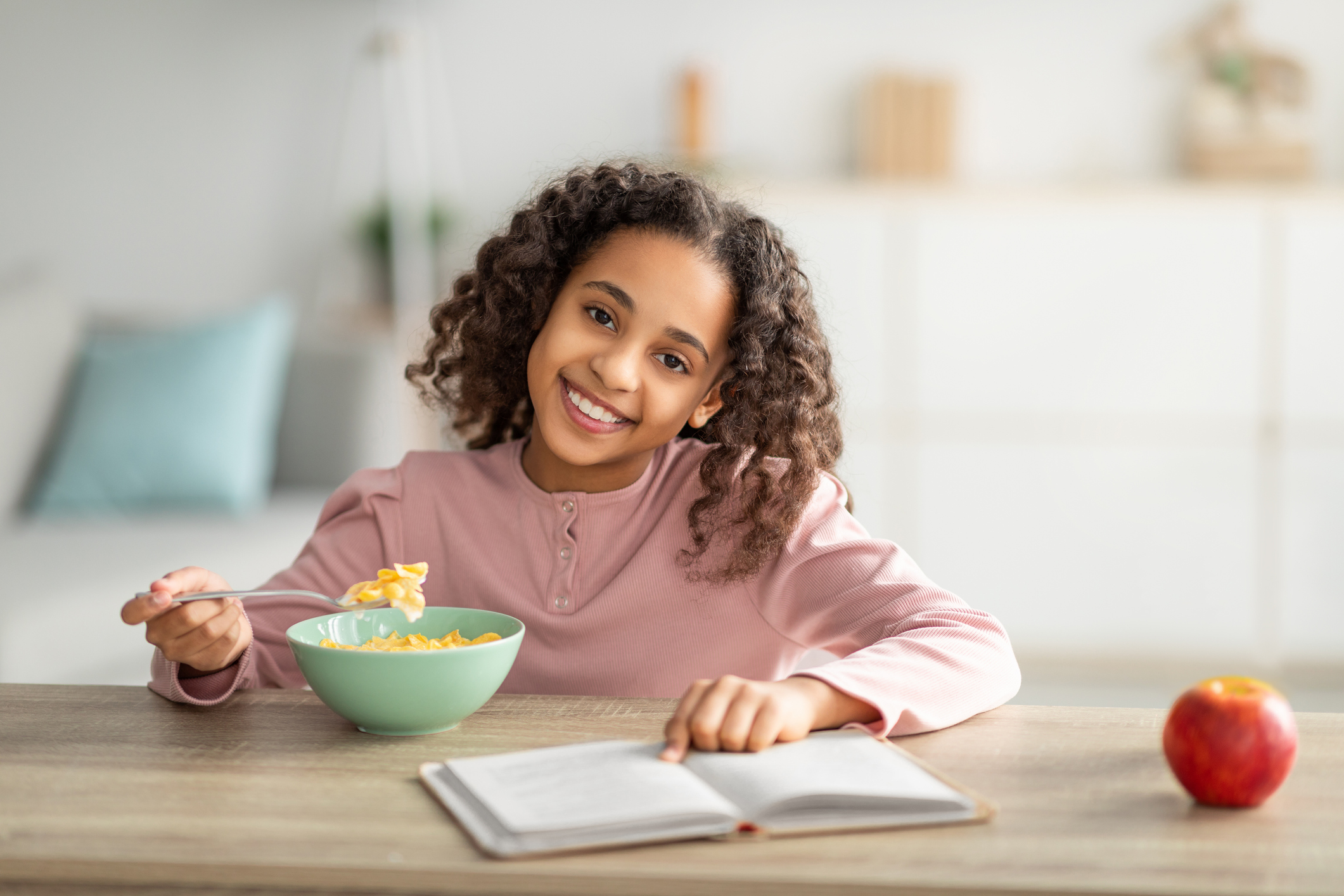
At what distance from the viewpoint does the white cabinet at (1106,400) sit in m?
3.31

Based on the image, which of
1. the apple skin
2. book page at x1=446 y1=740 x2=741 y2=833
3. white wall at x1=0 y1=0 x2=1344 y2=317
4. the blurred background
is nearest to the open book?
book page at x1=446 y1=740 x2=741 y2=833

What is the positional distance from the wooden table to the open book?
0.04 feet

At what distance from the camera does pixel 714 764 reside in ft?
2.83

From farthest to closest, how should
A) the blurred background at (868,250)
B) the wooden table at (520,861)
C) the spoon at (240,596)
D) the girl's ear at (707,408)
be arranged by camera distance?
the blurred background at (868,250) → the girl's ear at (707,408) → the spoon at (240,596) → the wooden table at (520,861)

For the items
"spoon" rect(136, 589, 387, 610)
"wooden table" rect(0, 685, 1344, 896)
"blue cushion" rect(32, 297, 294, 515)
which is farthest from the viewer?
"blue cushion" rect(32, 297, 294, 515)

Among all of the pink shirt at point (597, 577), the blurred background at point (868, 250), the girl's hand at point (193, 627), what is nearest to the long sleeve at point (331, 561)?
the pink shirt at point (597, 577)

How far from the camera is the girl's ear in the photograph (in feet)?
4.47

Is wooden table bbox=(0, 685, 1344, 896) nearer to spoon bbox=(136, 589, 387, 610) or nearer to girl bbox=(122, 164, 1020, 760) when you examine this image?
spoon bbox=(136, 589, 387, 610)

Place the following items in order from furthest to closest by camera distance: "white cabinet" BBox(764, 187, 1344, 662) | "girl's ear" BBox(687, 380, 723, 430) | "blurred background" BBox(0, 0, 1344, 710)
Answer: "white cabinet" BBox(764, 187, 1344, 662) → "blurred background" BBox(0, 0, 1344, 710) → "girl's ear" BBox(687, 380, 723, 430)

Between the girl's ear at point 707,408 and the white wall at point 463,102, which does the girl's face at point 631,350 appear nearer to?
the girl's ear at point 707,408

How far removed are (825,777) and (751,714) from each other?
4.0 inches

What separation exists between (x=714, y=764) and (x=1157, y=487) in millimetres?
2818

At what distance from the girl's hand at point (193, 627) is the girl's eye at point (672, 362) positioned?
0.47 metres

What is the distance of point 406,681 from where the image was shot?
0.93 meters
